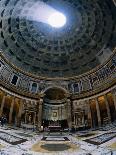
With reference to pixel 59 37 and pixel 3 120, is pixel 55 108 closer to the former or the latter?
pixel 3 120

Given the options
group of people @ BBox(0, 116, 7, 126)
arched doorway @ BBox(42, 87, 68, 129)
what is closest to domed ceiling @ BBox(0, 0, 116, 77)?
arched doorway @ BBox(42, 87, 68, 129)

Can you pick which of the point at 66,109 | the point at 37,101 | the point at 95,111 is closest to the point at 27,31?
the point at 37,101

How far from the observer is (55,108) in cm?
3803

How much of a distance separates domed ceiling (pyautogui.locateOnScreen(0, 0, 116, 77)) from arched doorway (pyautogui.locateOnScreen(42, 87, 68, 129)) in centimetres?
315

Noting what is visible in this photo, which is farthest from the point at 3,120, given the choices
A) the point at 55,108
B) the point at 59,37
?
the point at 59,37

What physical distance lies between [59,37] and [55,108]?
1150cm

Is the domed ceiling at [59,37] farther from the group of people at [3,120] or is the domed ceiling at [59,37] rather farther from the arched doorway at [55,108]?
the group of people at [3,120]

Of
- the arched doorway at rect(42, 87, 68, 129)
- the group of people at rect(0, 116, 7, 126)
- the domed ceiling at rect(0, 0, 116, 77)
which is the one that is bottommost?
the group of people at rect(0, 116, 7, 126)

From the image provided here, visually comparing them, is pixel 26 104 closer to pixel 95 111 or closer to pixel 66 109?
pixel 66 109

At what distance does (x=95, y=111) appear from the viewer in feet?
119

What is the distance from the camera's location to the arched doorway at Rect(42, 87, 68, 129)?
36.6 meters

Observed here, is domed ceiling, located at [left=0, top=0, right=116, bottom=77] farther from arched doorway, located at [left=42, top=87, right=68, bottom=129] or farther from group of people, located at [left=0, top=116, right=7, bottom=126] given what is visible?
group of people, located at [left=0, top=116, right=7, bottom=126]

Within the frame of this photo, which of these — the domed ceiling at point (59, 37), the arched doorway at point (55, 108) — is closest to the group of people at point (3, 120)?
the arched doorway at point (55, 108)

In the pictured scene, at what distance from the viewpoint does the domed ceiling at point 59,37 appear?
1412 inches
